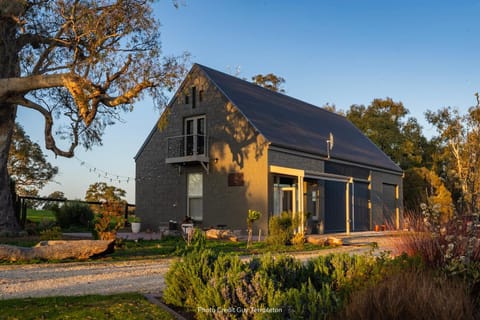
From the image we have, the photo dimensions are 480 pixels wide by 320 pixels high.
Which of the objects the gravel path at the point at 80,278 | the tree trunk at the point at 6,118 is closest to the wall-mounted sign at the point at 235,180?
the tree trunk at the point at 6,118

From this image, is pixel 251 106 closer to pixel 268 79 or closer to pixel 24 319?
pixel 24 319

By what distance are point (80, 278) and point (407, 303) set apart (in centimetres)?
601

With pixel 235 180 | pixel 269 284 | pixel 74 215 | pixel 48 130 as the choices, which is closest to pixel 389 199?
pixel 235 180

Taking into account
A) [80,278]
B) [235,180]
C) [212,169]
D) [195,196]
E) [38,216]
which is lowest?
[80,278]

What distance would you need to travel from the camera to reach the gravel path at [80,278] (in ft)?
23.0

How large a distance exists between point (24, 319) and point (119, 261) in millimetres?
5974

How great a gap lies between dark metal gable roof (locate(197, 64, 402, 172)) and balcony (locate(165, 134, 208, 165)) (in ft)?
7.78

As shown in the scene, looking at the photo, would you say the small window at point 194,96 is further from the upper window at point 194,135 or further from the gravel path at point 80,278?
the gravel path at point 80,278

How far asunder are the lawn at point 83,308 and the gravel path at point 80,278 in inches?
29.6

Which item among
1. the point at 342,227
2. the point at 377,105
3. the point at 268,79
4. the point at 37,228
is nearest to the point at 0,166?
the point at 37,228

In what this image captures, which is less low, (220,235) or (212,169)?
(212,169)

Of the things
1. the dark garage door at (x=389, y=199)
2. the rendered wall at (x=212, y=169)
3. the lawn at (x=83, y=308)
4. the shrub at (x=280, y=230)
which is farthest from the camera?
the dark garage door at (x=389, y=199)

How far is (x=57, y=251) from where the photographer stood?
34.8ft

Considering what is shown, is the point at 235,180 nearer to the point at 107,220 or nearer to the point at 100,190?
the point at 107,220
